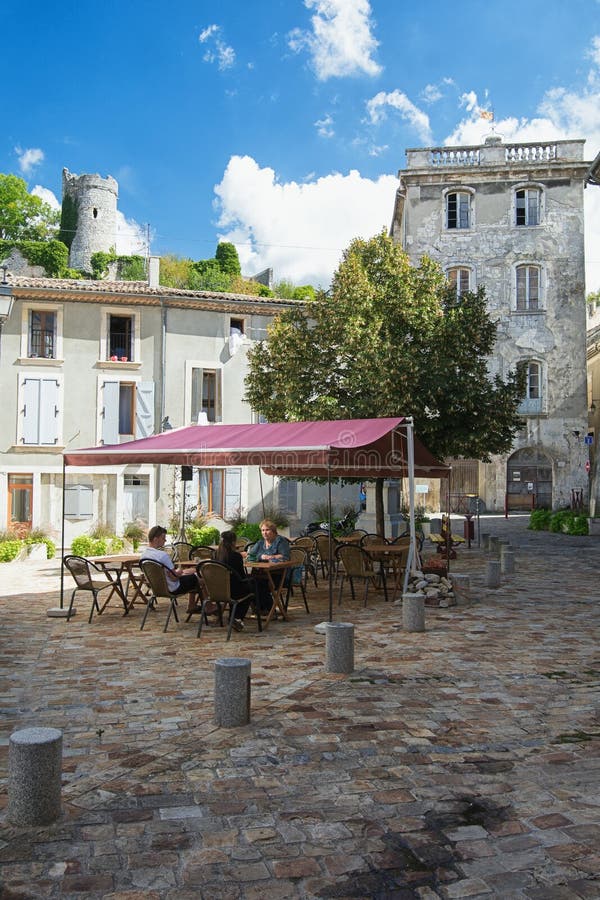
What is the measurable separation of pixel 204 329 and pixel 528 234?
597 inches

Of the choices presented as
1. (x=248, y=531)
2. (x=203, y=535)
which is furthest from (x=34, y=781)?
(x=248, y=531)

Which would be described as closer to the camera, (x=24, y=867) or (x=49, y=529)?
(x=24, y=867)

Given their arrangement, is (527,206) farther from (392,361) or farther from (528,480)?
(392,361)

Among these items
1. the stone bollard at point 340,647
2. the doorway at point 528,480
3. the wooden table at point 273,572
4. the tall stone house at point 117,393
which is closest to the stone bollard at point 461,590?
the wooden table at point 273,572

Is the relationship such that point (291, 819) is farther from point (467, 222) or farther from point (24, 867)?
point (467, 222)

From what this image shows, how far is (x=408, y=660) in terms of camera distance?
668cm

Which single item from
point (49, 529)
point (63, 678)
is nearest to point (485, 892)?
point (63, 678)

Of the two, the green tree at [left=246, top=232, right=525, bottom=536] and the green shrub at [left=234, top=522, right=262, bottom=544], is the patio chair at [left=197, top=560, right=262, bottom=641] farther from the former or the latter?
the green shrub at [left=234, top=522, right=262, bottom=544]

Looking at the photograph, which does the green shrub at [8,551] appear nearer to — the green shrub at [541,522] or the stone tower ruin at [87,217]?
the green shrub at [541,522]

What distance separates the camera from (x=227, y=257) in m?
53.4

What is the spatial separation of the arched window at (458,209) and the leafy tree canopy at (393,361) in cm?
1538

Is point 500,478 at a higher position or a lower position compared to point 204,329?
lower

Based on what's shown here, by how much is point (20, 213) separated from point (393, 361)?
4922 centimetres

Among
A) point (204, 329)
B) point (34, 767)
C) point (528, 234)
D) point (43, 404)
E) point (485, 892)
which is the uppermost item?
point (528, 234)
